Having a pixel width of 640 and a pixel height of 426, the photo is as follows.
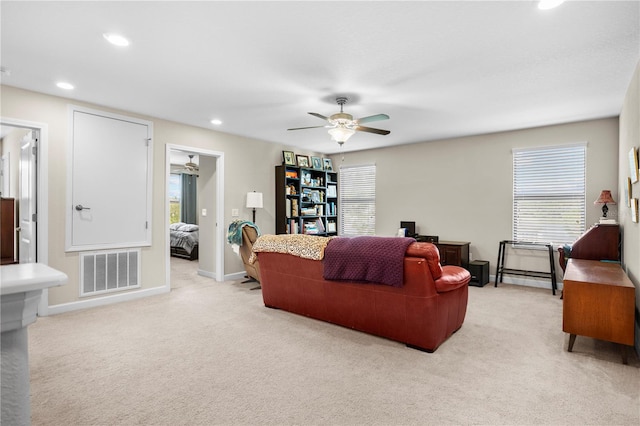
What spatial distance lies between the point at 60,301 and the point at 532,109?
20.2 feet

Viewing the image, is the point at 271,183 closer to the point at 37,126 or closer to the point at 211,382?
the point at 37,126

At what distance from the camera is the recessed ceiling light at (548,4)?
2127mm

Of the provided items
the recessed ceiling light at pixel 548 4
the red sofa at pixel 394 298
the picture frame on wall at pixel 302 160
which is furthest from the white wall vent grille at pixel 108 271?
the recessed ceiling light at pixel 548 4

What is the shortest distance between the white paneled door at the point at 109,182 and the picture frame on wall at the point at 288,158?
248 cm

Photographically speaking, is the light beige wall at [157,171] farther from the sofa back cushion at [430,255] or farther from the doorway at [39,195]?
the sofa back cushion at [430,255]

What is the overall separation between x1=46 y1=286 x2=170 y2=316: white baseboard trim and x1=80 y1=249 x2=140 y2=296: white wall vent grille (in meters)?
0.08

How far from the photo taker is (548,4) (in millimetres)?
2158

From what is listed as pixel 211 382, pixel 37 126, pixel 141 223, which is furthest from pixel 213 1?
pixel 141 223

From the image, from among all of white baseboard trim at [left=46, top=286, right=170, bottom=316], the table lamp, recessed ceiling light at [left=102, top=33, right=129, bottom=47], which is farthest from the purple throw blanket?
the table lamp

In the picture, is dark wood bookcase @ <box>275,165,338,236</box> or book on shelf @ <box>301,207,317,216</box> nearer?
dark wood bookcase @ <box>275,165,338,236</box>

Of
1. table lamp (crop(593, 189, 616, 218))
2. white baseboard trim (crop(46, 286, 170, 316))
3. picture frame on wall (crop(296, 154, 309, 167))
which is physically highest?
picture frame on wall (crop(296, 154, 309, 167))

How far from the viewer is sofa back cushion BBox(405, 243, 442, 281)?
2791 mm

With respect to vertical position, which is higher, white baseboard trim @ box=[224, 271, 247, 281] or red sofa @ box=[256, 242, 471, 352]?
red sofa @ box=[256, 242, 471, 352]

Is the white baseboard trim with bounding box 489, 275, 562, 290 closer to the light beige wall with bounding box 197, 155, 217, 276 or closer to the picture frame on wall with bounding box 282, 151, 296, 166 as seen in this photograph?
the picture frame on wall with bounding box 282, 151, 296, 166
